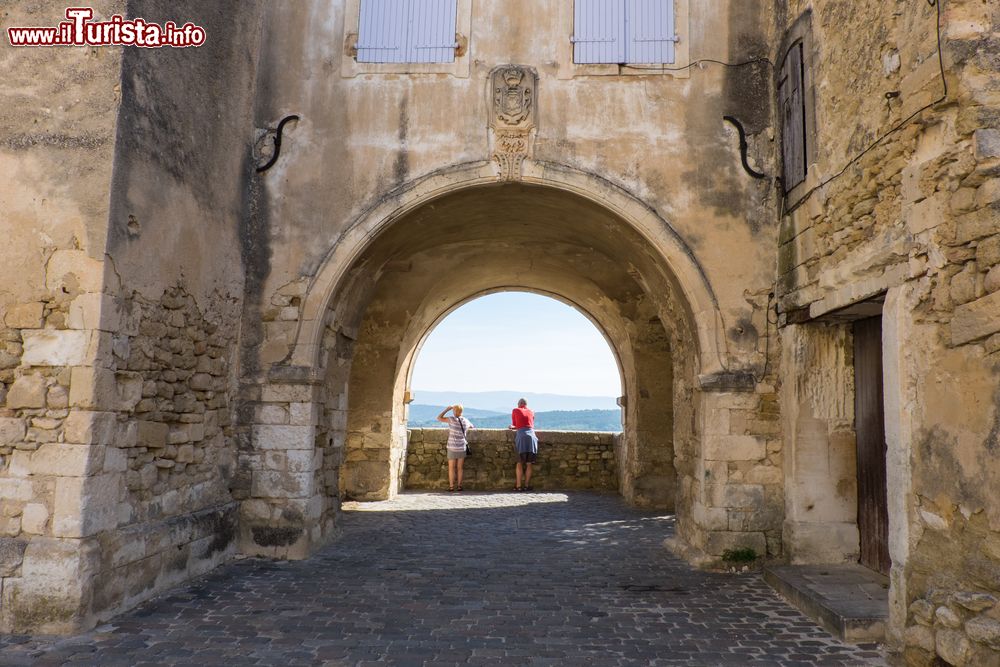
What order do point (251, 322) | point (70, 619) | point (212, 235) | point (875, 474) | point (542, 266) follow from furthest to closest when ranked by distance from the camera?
point (542, 266) → point (251, 322) → point (212, 235) → point (875, 474) → point (70, 619)

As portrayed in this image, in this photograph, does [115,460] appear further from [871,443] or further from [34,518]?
[871,443]

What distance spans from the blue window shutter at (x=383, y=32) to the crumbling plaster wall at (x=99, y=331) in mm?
1753

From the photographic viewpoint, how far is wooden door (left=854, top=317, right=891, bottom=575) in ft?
18.1

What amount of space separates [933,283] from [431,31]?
4999 mm

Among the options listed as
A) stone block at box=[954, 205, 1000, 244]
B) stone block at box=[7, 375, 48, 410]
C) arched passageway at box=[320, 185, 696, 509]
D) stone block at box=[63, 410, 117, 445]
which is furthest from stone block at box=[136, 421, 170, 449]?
stone block at box=[954, 205, 1000, 244]

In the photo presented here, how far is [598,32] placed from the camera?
22.7 feet

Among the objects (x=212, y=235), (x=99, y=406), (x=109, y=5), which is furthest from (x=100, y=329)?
(x=109, y=5)

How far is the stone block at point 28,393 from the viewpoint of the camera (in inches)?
180

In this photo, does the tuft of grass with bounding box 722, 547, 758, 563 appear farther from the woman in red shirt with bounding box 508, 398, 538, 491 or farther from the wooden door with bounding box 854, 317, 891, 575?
the woman in red shirt with bounding box 508, 398, 538, 491

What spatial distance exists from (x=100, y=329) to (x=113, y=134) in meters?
1.29

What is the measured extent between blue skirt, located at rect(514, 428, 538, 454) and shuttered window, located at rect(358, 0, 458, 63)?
6725 mm

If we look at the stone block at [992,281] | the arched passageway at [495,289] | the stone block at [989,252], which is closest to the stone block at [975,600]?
the stone block at [992,281]

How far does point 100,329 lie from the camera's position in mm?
4621

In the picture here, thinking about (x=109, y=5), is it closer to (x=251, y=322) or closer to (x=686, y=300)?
(x=251, y=322)
